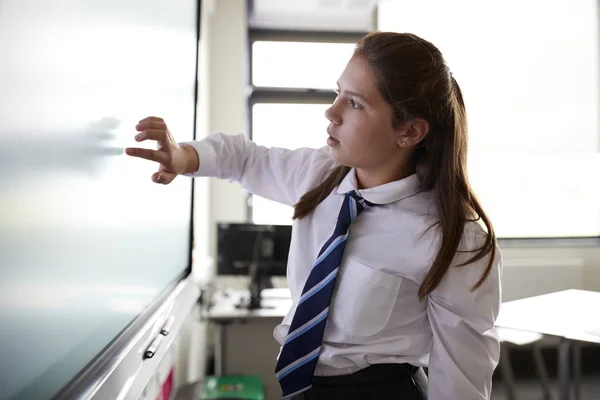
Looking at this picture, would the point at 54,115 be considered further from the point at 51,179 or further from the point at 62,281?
the point at 62,281

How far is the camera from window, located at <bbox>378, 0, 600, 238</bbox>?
3947 millimetres

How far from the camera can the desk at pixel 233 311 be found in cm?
284

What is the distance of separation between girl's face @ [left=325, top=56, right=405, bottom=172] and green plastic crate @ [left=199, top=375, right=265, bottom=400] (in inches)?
73.1

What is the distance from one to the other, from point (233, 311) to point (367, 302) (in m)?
1.97

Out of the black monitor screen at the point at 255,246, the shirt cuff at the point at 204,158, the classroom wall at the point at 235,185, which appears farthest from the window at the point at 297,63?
the shirt cuff at the point at 204,158

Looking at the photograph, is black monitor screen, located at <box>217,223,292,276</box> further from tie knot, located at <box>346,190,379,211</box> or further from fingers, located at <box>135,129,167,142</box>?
fingers, located at <box>135,129,167,142</box>

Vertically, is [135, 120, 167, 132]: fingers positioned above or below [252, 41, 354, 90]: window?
below

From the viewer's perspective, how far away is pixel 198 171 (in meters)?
1.17

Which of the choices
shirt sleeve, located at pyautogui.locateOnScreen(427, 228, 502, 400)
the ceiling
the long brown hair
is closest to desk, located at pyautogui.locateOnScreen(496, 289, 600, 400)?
shirt sleeve, located at pyautogui.locateOnScreen(427, 228, 502, 400)

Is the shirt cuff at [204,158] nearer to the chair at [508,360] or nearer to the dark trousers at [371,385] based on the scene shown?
→ the dark trousers at [371,385]

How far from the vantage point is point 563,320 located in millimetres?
2059

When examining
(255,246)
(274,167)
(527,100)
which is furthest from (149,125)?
(527,100)

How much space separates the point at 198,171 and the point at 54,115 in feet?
1.81

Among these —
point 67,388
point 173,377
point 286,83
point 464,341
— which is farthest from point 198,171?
point 286,83
